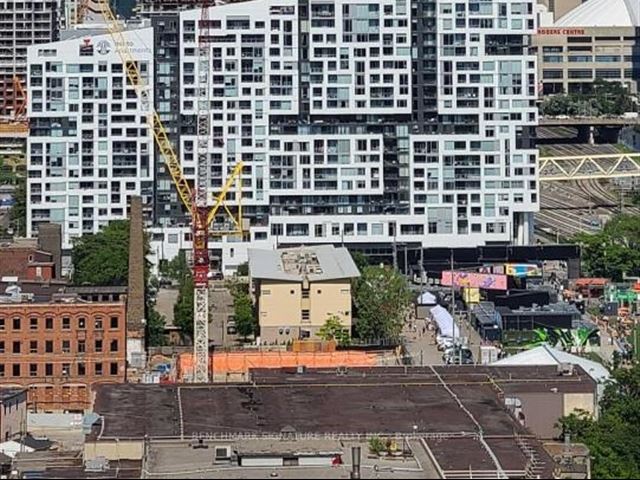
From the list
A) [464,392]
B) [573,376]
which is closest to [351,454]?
[464,392]

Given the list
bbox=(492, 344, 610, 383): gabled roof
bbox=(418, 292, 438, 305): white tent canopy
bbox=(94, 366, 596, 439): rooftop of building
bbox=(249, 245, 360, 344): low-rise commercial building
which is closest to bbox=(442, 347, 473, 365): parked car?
bbox=(492, 344, 610, 383): gabled roof

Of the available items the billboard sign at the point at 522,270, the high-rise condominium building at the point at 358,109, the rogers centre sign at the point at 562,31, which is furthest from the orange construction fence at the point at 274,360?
the rogers centre sign at the point at 562,31

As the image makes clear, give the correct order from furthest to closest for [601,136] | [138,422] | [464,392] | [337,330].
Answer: [601,136] → [337,330] → [464,392] → [138,422]

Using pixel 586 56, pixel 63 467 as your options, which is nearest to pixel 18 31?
pixel 586 56

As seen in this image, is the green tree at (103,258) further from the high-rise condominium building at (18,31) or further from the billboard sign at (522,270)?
the high-rise condominium building at (18,31)

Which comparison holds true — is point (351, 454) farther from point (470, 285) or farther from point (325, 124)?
point (325, 124)

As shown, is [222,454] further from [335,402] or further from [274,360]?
[274,360]

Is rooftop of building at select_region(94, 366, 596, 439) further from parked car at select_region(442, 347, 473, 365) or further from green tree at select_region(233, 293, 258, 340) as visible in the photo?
green tree at select_region(233, 293, 258, 340)
